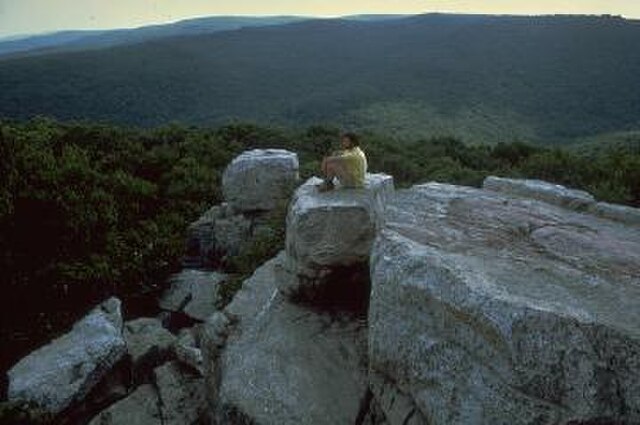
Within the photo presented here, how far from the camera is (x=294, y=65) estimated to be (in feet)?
448

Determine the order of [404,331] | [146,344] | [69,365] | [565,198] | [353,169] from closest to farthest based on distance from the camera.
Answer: [404,331]
[353,169]
[565,198]
[69,365]
[146,344]

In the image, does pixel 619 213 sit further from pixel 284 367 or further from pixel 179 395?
pixel 179 395

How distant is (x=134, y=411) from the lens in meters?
11.2

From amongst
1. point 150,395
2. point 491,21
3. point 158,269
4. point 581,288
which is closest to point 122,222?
point 158,269

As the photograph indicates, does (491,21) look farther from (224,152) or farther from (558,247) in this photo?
(558,247)

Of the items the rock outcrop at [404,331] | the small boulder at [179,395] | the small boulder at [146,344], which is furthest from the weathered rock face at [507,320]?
the small boulder at [146,344]

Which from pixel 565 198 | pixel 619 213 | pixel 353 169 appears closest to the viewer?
pixel 619 213

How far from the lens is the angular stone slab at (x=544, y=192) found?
11266 mm

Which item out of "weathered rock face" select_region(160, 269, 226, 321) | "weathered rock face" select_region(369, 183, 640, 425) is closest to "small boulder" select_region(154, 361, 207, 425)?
"weathered rock face" select_region(160, 269, 226, 321)

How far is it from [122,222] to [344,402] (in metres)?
12.0

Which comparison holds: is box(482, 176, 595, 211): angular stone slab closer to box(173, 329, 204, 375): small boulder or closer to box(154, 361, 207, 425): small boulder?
box(173, 329, 204, 375): small boulder

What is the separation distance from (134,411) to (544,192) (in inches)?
335

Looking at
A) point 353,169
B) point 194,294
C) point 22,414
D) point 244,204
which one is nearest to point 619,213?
point 353,169

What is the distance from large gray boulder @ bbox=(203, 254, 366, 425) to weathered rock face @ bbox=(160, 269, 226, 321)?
4.11m
